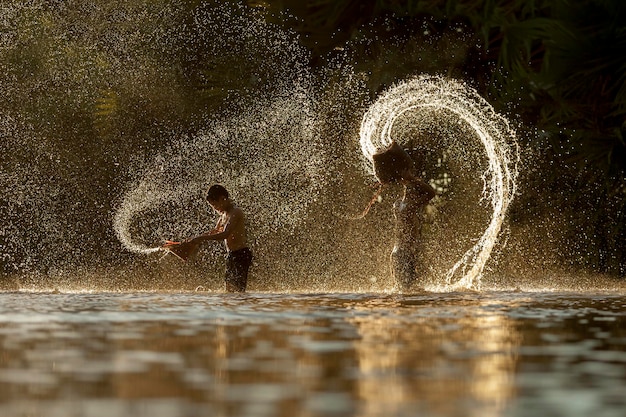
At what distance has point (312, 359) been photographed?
28.9 ft

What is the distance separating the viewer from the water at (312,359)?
21.7 feet

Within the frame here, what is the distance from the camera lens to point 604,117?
2098cm

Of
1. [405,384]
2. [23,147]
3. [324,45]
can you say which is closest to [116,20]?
[23,147]

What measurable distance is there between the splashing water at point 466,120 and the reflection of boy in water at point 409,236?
1.19 m

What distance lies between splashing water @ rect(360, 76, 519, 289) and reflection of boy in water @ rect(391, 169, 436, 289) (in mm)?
1189

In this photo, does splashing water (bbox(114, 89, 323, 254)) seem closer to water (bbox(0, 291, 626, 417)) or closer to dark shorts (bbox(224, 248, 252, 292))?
dark shorts (bbox(224, 248, 252, 292))

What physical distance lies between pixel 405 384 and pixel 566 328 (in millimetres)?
4625

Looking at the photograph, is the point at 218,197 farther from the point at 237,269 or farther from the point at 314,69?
the point at 314,69

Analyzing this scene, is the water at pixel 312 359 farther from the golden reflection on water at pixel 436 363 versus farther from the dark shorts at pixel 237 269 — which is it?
the dark shorts at pixel 237 269

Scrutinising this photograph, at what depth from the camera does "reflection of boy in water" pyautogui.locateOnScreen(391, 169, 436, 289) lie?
18.0 meters

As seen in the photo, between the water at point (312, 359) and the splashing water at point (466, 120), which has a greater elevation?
the splashing water at point (466, 120)

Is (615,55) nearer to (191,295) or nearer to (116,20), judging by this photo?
(191,295)

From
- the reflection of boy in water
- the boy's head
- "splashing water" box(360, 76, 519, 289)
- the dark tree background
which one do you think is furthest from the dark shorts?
the dark tree background

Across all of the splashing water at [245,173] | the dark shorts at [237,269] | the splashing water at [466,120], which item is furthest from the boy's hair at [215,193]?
the splashing water at [245,173]
